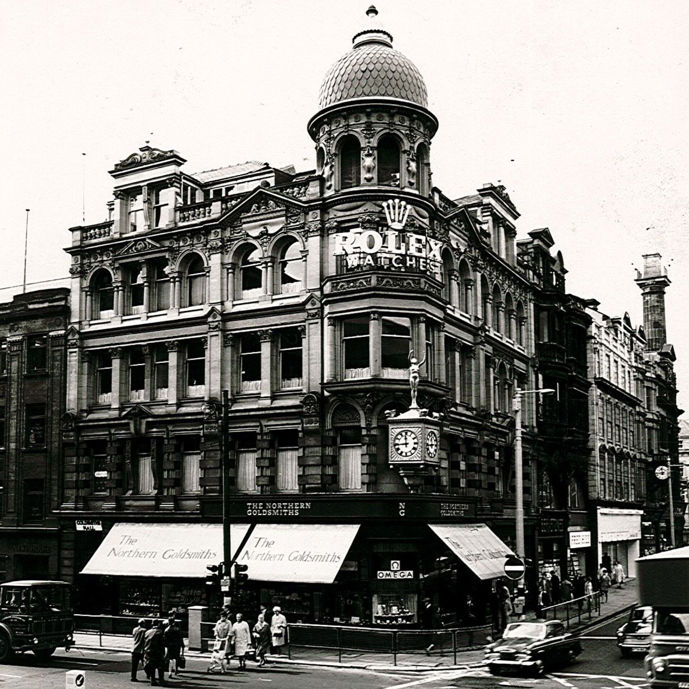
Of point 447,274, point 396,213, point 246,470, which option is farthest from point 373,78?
point 246,470

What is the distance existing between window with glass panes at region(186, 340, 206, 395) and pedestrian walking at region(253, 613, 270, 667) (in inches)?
497

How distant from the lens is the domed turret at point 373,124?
125 feet

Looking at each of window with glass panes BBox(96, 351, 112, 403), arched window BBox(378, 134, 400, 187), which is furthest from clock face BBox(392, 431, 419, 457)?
window with glass panes BBox(96, 351, 112, 403)

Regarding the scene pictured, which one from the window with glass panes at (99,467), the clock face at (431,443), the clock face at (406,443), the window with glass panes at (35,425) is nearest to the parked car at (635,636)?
the clock face at (431,443)

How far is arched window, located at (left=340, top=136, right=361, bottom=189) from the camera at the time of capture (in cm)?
3869

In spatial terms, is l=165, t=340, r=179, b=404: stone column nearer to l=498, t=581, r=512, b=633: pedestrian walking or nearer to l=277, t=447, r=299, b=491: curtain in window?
l=277, t=447, r=299, b=491: curtain in window

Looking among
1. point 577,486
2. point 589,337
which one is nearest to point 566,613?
point 577,486

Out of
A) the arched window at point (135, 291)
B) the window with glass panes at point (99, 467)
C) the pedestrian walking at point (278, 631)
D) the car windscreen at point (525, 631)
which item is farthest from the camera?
the arched window at point (135, 291)

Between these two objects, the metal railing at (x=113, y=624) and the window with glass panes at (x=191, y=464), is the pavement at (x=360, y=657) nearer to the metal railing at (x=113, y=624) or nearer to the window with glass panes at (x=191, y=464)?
the metal railing at (x=113, y=624)

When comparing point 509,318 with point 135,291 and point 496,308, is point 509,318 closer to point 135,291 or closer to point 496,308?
point 496,308

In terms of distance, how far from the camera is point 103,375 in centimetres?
4475

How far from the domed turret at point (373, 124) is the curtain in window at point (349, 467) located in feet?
33.1

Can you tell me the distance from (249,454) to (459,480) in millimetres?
8939

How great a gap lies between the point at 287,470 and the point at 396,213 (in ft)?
35.9
